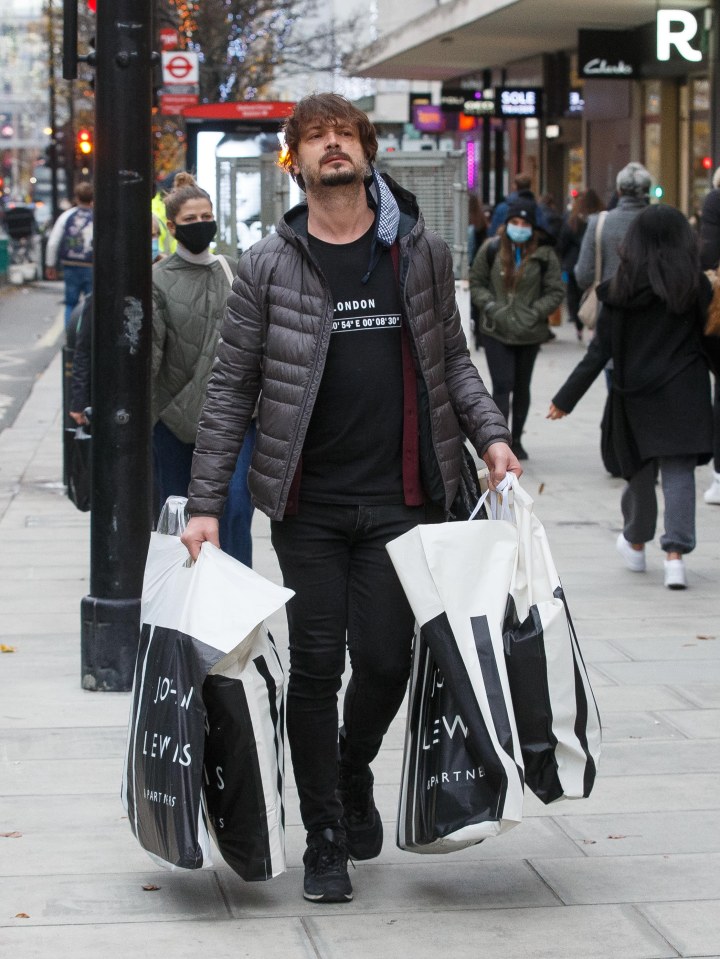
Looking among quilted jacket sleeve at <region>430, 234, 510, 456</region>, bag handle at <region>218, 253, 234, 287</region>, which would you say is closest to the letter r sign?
bag handle at <region>218, 253, 234, 287</region>

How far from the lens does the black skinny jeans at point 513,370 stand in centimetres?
1151

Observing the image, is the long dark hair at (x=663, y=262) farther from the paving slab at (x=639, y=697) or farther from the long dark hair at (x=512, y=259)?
the long dark hair at (x=512, y=259)

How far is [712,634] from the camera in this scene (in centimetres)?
677

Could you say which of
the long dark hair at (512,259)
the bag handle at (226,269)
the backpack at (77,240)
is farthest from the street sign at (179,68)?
the bag handle at (226,269)

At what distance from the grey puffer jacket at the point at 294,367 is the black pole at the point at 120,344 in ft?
6.33

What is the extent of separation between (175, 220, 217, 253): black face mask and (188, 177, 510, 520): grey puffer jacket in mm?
2216

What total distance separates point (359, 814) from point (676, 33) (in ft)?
48.8

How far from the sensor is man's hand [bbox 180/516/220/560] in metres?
3.88

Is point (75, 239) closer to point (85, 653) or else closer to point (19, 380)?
point (19, 380)

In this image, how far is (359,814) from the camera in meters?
4.19

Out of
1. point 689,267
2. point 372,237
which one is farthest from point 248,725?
point 689,267

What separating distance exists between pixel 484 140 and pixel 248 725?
95.4 ft

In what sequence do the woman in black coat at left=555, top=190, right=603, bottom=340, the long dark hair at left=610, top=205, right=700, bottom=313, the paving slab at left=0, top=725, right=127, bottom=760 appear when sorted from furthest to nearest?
the woman in black coat at left=555, top=190, right=603, bottom=340
the long dark hair at left=610, top=205, right=700, bottom=313
the paving slab at left=0, top=725, right=127, bottom=760

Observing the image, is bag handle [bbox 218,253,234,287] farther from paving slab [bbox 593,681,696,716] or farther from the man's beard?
the man's beard
